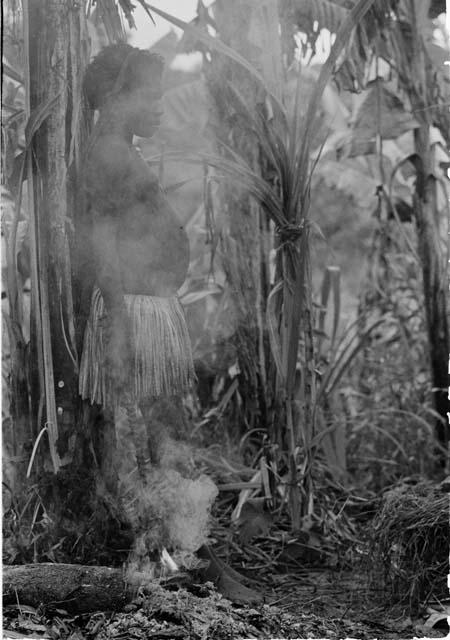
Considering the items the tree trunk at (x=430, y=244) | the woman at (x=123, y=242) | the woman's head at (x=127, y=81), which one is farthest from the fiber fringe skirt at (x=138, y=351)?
the tree trunk at (x=430, y=244)

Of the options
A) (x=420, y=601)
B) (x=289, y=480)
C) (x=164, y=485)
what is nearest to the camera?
(x=420, y=601)

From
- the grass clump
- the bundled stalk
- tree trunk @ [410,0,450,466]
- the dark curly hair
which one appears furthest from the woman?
tree trunk @ [410,0,450,466]

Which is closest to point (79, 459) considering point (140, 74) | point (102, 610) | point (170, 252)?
point (102, 610)

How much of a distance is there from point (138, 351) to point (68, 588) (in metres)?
0.52

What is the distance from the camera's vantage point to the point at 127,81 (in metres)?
1.81

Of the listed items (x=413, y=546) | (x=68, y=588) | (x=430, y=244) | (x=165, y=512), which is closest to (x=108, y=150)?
(x=165, y=512)

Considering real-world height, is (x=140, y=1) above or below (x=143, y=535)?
above

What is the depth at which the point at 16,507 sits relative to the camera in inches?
75.1

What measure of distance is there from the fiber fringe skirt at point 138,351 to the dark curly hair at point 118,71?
0.45m

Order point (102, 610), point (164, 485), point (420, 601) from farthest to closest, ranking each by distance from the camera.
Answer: point (164, 485) → point (420, 601) → point (102, 610)

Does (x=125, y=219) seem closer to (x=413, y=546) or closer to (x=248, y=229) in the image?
(x=248, y=229)

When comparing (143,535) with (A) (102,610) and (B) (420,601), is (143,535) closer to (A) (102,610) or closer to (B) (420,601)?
(A) (102,610)

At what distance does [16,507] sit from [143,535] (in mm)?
318

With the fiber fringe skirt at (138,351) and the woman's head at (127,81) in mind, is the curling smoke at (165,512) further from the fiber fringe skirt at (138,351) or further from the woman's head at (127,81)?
the woman's head at (127,81)
